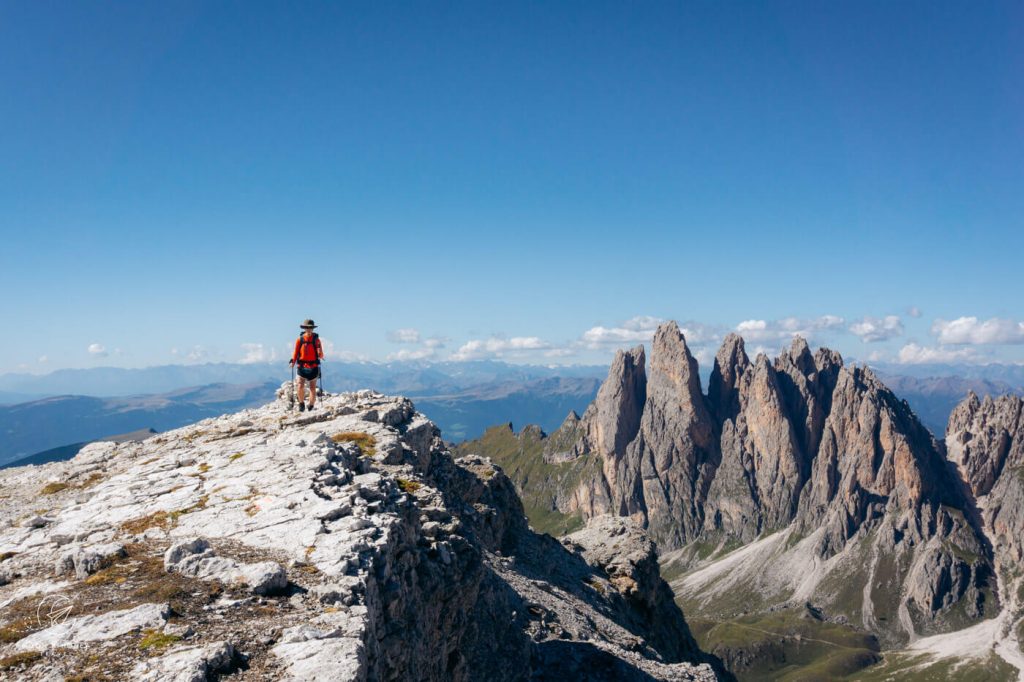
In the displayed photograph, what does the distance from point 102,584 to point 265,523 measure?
559 cm

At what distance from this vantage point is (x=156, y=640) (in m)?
16.4

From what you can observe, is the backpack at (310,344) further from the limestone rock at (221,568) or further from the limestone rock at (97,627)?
the limestone rock at (97,627)

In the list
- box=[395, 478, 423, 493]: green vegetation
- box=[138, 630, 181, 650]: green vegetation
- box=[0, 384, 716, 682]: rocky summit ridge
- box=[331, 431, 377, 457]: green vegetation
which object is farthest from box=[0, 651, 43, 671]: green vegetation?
box=[331, 431, 377, 457]: green vegetation

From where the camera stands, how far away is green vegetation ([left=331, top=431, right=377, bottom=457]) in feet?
119

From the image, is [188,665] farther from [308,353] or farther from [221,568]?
[308,353]

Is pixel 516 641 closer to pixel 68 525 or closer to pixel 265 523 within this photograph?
pixel 265 523

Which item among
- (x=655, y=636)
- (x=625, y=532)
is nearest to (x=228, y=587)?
(x=655, y=636)

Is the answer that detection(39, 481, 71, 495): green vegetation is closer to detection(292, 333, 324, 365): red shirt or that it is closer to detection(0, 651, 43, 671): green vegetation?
detection(292, 333, 324, 365): red shirt

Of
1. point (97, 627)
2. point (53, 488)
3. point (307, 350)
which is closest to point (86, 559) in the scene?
point (97, 627)

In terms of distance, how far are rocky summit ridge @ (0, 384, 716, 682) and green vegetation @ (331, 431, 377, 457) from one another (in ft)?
0.70

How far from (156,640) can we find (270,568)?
148 inches

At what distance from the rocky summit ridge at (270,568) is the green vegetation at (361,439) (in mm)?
Answer: 212

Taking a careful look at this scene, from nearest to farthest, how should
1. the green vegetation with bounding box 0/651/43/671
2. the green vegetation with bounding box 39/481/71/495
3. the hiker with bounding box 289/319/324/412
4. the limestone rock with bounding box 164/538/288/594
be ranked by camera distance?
the green vegetation with bounding box 0/651/43/671
the limestone rock with bounding box 164/538/288/594
the green vegetation with bounding box 39/481/71/495
the hiker with bounding box 289/319/324/412

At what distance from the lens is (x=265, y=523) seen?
24109mm
